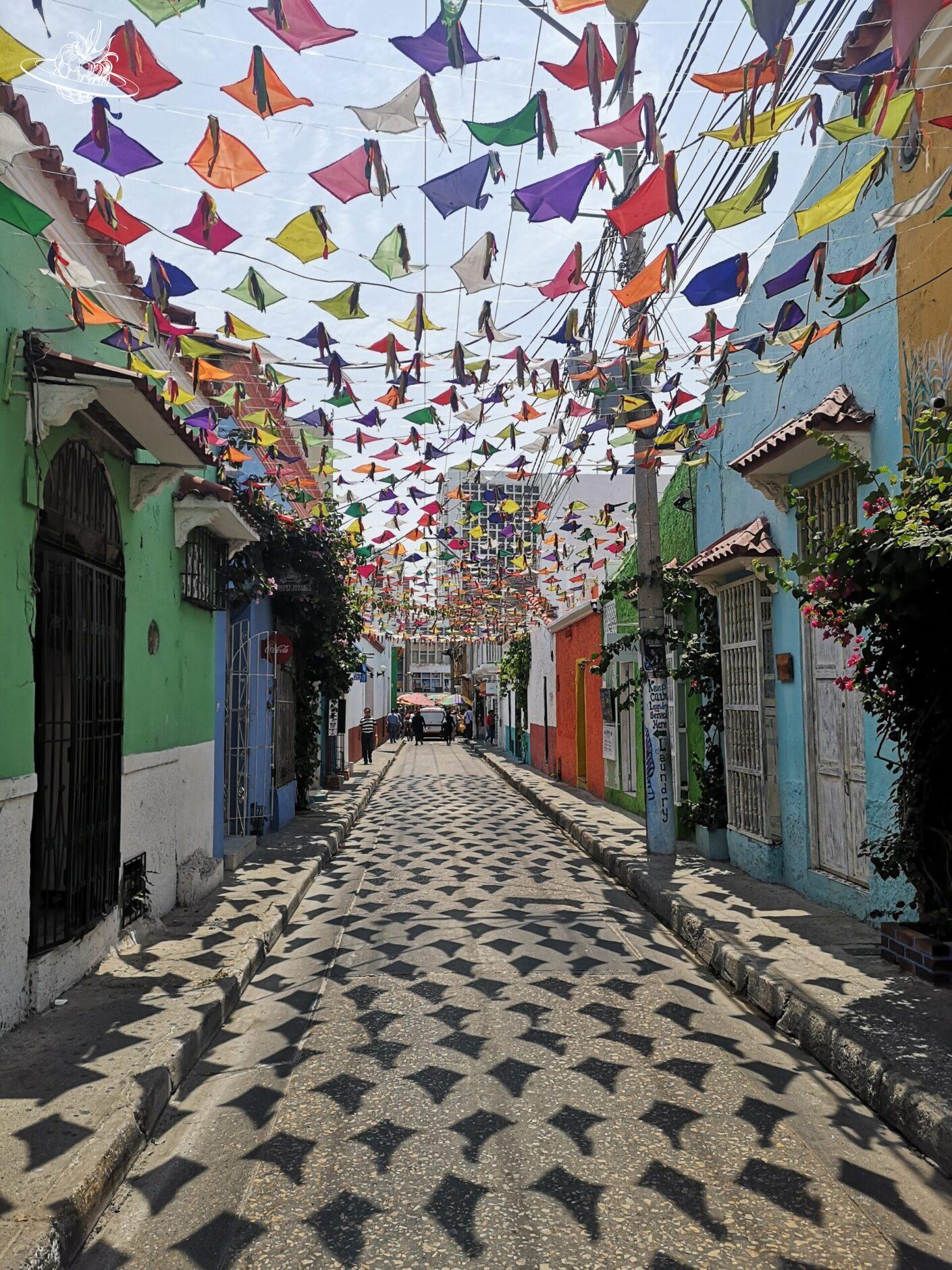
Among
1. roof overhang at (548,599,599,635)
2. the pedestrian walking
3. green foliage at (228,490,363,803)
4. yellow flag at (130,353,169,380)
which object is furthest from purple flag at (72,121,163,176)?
the pedestrian walking

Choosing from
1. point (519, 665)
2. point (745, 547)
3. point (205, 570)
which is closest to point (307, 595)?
point (205, 570)

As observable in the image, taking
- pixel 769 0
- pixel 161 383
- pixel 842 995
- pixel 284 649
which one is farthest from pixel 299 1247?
pixel 284 649

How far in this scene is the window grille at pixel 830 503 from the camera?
737 centimetres

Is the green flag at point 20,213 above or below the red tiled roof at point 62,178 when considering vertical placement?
below

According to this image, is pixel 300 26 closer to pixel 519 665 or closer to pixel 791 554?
pixel 791 554

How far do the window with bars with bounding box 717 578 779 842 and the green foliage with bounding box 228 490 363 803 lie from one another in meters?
5.30

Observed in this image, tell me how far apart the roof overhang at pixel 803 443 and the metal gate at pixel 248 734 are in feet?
22.2

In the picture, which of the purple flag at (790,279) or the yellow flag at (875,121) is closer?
the yellow flag at (875,121)

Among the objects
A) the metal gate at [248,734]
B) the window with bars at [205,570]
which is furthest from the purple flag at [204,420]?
the metal gate at [248,734]

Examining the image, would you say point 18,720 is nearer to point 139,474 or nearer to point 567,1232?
point 139,474

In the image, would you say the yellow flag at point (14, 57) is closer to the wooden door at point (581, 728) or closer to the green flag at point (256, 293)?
the green flag at point (256, 293)

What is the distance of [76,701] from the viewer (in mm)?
5859

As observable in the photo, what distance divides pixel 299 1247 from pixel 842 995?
137 inches

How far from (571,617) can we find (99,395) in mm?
16147
